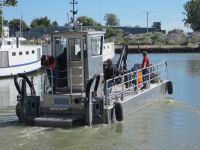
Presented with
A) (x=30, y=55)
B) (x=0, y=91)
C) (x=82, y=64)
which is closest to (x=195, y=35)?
(x=30, y=55)

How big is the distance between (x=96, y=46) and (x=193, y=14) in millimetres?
102038

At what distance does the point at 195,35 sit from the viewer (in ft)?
348

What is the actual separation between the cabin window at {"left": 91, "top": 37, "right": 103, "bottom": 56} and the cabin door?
57cm

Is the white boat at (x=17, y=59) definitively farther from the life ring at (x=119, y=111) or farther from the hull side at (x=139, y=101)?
the life ring at (x=119, y=111)

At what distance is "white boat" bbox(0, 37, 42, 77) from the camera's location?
32281mm

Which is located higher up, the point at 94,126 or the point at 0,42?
the point at 0,42

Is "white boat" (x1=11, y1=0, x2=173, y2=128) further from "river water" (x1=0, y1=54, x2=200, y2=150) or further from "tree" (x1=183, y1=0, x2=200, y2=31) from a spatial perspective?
"tree" (x1=183, y1=0, x2=200, y2=31)

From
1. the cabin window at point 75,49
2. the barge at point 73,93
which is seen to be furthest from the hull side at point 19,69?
the cabin window at point 75,49

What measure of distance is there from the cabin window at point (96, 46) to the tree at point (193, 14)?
100 m

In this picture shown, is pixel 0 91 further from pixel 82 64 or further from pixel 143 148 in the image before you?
pixel 143 148

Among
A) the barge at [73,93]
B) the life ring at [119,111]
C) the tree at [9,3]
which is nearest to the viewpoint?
the barge at [73,93]

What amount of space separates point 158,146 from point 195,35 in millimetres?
98091

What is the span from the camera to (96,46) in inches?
557

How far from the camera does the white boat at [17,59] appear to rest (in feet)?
106
